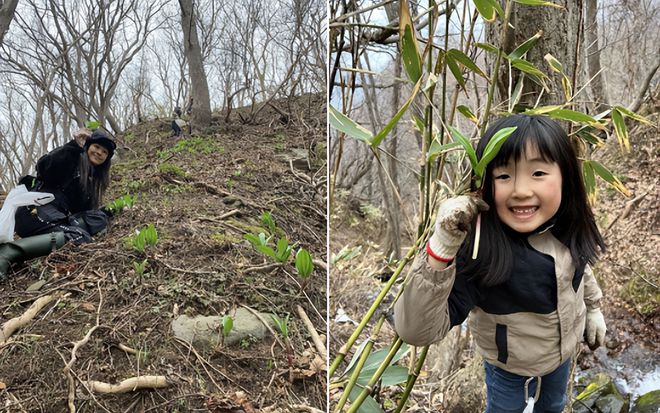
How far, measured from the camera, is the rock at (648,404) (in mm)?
2520

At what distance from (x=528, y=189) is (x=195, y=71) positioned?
1.04m

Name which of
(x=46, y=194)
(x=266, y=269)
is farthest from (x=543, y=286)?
(x=46, y=194)

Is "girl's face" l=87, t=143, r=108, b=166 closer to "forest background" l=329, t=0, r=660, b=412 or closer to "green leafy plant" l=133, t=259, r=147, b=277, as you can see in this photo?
"green leafy plant" l=133, t=259, r=147, b=277

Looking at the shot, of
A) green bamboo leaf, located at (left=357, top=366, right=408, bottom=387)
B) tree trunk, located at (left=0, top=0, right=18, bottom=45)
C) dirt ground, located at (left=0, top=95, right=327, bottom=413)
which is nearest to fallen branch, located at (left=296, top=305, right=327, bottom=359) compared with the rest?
dirt ground, located at (left=0, top=95, right=327, bottom=413)

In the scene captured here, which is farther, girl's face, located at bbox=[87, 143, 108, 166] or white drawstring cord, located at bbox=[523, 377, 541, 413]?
girl's face, located at bbox=[87, 143, 108, 166]

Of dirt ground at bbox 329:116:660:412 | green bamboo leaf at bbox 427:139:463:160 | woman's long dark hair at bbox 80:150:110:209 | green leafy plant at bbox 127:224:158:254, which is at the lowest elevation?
dirt ground at bbox 329:116:660:412

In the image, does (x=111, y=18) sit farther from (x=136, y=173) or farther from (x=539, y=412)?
(x=539, y=412)

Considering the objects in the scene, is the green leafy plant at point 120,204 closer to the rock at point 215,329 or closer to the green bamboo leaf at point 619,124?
the rock at point 215,329

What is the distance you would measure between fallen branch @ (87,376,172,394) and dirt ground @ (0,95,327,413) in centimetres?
1

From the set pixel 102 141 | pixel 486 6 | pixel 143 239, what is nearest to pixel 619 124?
pixel 486 6

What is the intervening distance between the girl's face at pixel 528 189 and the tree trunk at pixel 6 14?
3.95 feet

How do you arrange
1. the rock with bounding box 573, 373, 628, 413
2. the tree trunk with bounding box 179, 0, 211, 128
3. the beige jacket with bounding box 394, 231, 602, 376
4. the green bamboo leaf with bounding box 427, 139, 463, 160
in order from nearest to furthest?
the green bamboo leaf with bounding box 427, 139, 463, 160, the beige jacket with bounding box 394, 231, 602, 376, the tree trunk with bounding box 179, 0, 211, 128, the rock with bounding box 573, 373, 628, 413

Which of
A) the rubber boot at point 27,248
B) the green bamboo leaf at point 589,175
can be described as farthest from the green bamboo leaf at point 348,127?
the rubber boot at point 27,248

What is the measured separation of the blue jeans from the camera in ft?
3.60
